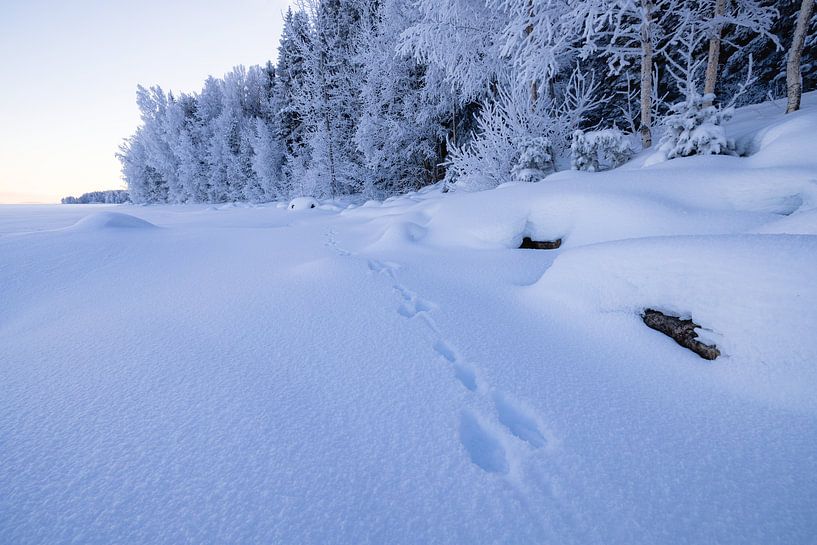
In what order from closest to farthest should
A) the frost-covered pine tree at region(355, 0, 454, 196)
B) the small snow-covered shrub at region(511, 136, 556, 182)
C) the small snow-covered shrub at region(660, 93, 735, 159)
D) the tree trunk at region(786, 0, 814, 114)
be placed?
the small snow-covered shrub at region(660, 93, 735, 159)
the tree trunk at region(786, 0, 814, 114)
the small snow-covered shrub at region(511, 136, 556, 182)
the frost-covered pine tree at region(355, 0, 454, 196)

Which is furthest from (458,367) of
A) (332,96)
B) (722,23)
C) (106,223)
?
(332,96)

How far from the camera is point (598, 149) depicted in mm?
5484

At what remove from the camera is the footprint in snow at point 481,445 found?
1.12 metres

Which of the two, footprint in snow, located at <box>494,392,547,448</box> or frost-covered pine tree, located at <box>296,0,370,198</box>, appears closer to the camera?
footprint in snow, located at <box>494,392,547,448</box>

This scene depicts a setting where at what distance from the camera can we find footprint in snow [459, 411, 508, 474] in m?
1.12

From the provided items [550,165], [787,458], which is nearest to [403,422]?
[787,458]

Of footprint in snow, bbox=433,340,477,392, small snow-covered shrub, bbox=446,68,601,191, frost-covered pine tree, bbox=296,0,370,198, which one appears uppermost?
frost-covered pine tree, bbox=296,0,370,198

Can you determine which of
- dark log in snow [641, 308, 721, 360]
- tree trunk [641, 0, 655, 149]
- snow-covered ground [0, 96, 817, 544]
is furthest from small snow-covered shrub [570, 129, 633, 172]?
dark log in snow [641, 308, 721, 360]

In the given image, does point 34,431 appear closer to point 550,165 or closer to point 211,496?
point 211,496

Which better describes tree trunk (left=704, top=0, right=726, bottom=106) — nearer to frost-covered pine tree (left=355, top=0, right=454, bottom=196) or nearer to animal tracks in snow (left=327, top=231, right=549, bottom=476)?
frost-covered pine tree (left=355, top=0, right=454, bottom=196)

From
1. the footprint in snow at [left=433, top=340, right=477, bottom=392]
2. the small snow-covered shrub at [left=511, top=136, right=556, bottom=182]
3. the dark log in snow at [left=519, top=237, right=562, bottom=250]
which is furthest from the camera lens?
the small snow-covered shrub at [left=511, top=136, right=556, bottom=182]

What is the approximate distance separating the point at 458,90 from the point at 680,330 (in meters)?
12.3

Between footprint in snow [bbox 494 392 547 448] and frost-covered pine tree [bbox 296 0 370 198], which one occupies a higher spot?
frost-covered pine tree [bbox 296 0 370 198]

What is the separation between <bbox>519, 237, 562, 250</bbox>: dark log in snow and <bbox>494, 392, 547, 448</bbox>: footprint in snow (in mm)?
2560
